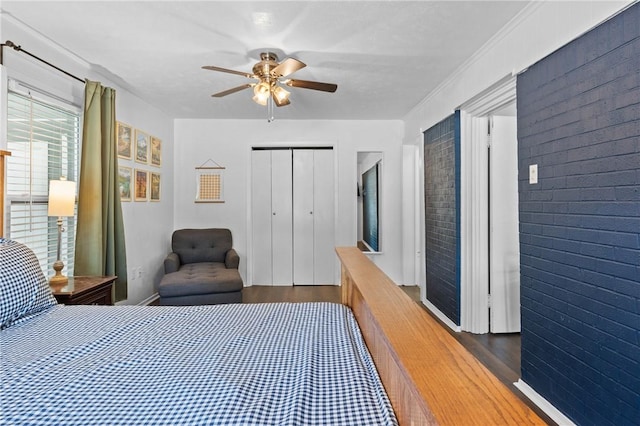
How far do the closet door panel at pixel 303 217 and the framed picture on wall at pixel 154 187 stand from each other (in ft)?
5.69

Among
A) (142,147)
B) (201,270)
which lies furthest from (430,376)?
(142,147)

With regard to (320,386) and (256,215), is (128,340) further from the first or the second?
(256,215)

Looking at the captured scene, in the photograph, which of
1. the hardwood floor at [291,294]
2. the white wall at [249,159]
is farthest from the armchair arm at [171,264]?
the white wall at [249,159]

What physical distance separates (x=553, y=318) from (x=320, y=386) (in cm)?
158

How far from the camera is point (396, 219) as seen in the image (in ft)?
15.9

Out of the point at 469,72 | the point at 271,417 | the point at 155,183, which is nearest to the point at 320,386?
the point at 271,417

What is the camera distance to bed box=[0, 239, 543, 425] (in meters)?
0.63

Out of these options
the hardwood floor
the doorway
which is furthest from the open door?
the hardwood floor

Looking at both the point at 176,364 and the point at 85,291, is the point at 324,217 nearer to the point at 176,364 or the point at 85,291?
the point at 85,291

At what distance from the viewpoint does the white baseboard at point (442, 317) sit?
313 centimetres

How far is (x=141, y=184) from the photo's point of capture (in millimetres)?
3818

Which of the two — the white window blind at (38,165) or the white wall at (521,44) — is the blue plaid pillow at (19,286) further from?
the white wall at (521,44)

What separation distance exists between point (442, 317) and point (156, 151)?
3.76 meters

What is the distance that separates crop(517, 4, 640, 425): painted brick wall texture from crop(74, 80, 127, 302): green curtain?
3.05 meters
